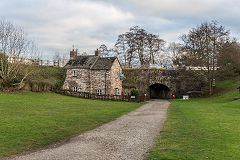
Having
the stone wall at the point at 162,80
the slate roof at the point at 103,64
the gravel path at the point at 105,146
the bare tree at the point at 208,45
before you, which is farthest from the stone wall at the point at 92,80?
the gravel path at the point at 105,146

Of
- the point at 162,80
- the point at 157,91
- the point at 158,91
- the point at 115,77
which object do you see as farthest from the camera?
the point at 157,91

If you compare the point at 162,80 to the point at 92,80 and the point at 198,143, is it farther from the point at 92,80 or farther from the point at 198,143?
the point at 198,143

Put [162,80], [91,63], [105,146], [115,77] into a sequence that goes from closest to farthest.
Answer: [105,146] < [91,63] < [115,77] < [162,80]

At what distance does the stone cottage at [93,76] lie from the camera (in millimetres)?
37031

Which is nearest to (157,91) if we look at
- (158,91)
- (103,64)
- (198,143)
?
(158,91)

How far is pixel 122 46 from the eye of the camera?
2174 inches

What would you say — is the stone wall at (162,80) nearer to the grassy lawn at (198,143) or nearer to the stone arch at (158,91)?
the stone arch at (158,91)

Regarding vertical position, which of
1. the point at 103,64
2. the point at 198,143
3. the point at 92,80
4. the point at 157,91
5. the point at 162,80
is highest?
the point at 103,64

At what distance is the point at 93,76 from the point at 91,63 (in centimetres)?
239

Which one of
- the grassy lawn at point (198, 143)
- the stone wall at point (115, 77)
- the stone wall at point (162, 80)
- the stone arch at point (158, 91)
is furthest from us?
the stone arch at point (158, 91)

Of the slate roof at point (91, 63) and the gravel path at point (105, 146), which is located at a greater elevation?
the slate roof at point (91, 63)

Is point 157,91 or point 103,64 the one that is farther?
point 157,91

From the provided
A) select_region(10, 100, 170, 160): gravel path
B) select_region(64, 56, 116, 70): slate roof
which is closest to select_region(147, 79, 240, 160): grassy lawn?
select_region(10, 100, 170, 160): gravel path

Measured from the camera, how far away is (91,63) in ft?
125
